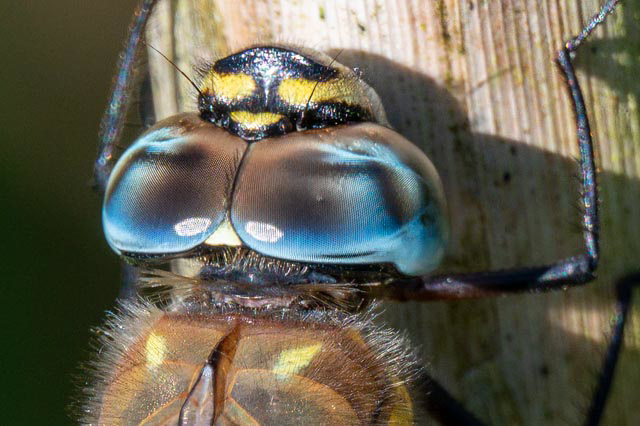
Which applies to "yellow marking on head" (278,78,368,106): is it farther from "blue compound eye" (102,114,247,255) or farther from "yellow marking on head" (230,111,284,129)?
"blue compound eye" (102,114,247,255)

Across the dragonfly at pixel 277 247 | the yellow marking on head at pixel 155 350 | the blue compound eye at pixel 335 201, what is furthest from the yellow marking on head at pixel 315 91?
the yellow marking on head at pixel 155 350

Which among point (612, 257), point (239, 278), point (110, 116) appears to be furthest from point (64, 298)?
point (612, 257)

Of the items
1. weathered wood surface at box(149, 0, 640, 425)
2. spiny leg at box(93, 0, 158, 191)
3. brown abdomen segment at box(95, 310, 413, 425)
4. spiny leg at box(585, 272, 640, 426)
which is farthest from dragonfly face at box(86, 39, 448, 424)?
spiny leg at box(585, 272, 640, 426)

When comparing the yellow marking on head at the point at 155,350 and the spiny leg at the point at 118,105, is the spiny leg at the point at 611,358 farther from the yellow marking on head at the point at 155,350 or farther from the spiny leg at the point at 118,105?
the spiny leg at the point at 118,105

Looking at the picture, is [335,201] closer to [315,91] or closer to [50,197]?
[315,91]

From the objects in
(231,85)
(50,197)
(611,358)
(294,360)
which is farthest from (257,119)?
(50,197)

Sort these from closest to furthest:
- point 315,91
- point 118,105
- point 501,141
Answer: point 315,91 < point 501,141 < point 118,105

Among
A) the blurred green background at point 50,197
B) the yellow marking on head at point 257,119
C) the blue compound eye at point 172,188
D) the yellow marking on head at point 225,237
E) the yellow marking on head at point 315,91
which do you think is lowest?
the blurred green background at point 50,197
